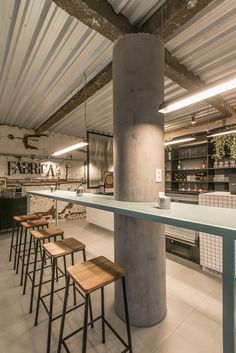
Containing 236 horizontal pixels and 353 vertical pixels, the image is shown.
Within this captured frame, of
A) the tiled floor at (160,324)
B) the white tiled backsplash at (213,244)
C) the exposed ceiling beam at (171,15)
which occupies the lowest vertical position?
the tiled floor at (160,324)

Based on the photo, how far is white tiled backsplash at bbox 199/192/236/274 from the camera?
2541mm

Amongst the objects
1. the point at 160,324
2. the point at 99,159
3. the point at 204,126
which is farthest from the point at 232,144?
the point at 160,324

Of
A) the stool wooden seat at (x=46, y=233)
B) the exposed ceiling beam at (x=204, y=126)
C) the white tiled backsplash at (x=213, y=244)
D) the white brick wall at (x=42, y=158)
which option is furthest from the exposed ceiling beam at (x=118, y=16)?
the white brick wall at (x=42, y=158)

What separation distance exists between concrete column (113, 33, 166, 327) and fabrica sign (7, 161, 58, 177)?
15.4ft

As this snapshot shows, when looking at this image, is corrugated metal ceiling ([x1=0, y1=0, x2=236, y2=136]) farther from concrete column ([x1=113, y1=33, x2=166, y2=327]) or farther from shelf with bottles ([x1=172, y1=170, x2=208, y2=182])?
shelf with bottles ([x1=172, y1=170, x2=208, y2=182])

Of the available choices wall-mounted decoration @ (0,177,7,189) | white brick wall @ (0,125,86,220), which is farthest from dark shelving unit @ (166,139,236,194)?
wall-mounted decoration @ (0,177,7,189)

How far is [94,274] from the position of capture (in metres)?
1.38

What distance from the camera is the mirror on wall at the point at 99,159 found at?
20.3ft

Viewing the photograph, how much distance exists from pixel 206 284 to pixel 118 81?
9.08 ft

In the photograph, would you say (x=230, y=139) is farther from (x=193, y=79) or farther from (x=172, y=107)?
(x=172, y=107)

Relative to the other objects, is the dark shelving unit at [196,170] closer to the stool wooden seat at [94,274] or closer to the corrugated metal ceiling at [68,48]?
the corrugated metal ceiling at [68,48]

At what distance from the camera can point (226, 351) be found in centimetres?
88

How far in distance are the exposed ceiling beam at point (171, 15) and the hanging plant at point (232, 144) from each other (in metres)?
3.44

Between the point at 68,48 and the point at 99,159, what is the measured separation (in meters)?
4.13
